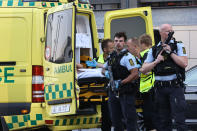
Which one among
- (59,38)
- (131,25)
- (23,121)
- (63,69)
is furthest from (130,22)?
(23,121)

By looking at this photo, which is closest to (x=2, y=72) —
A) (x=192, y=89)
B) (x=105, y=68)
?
(x=105, y=68)

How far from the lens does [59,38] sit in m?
9.27

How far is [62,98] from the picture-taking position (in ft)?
29.8

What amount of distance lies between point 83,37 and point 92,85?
3.47ft

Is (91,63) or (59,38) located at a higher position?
(59,38)

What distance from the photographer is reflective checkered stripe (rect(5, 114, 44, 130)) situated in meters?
9.30

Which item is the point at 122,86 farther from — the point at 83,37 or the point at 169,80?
the point at 83,37

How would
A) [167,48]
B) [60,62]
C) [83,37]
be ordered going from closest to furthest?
[167,48] < [60,62] < [83,37]

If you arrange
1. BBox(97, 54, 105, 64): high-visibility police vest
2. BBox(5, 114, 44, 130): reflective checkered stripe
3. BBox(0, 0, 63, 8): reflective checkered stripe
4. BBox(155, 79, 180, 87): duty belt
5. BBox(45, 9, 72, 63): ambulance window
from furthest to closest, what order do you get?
BBox(97, 54, 105, 64): high-visibility police vest, BBox(0, 0, 63, 8): reflective checkered stripe, BBox(5, 114, 44, 130): reflective checkered stripe, BBox(45, 9, 72, 63): ambulance window, BBox(155, 79, 180, 87): duty belt

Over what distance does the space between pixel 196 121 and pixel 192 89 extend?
1.99 feet

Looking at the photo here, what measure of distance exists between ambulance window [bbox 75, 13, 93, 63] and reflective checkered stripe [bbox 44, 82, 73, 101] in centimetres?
107

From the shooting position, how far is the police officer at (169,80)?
8.06m

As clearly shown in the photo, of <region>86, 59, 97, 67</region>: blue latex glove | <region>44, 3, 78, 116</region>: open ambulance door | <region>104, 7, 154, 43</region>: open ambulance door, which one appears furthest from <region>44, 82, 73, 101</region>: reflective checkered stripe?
<region>104, 7, 154, 43</region>: open ambulance door

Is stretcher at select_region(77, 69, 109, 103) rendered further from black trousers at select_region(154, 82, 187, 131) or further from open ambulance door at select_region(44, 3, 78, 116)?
black trousers at select_region(154, 82, 187, 131)
